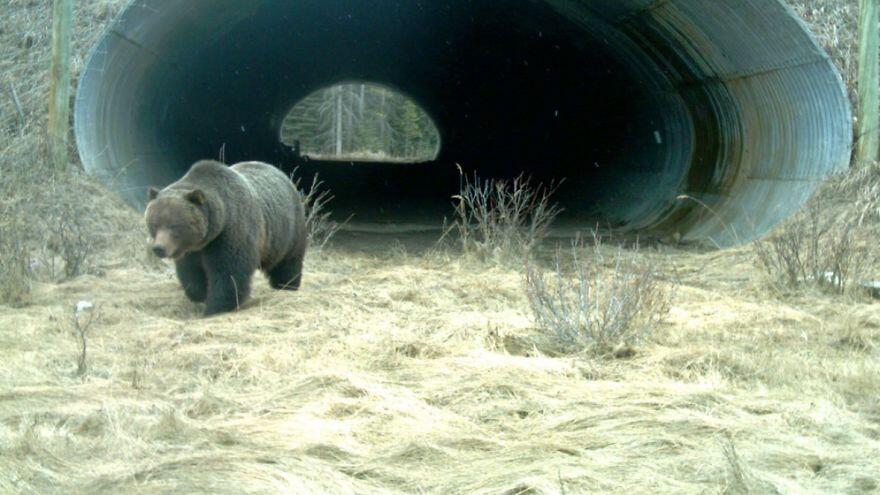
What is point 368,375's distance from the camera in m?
5.03

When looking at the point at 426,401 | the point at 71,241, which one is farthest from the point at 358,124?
the point at 426,401

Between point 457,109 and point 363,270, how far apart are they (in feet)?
47.9

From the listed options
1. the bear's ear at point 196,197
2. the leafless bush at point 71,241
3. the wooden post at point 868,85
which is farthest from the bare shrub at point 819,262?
the leafless bush at point 71,241

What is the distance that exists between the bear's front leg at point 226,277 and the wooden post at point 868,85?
21.2 feet

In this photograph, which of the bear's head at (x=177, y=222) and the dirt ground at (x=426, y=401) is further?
the bear's head at (x=177, y=222)

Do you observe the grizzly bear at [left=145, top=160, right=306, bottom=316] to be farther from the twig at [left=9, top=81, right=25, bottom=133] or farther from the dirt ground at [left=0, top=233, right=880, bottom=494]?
the twig at [left=9, top=81, right=25, bottom=133]

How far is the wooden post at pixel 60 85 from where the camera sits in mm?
10906

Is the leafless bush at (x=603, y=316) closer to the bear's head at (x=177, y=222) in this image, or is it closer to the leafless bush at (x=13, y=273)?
the bear's head at (x=177, y=222)

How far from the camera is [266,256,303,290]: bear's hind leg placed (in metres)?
8.23

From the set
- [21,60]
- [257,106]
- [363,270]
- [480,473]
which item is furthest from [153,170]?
[480,473]

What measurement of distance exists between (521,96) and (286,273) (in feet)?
40.4

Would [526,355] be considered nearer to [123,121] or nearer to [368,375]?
[368,375]

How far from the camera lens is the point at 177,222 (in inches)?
263

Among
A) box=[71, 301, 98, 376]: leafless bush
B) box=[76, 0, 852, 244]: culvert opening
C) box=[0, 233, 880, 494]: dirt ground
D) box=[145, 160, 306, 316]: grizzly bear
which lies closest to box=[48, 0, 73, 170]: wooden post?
box=[76, 0, 852, 244]: culvert opening
